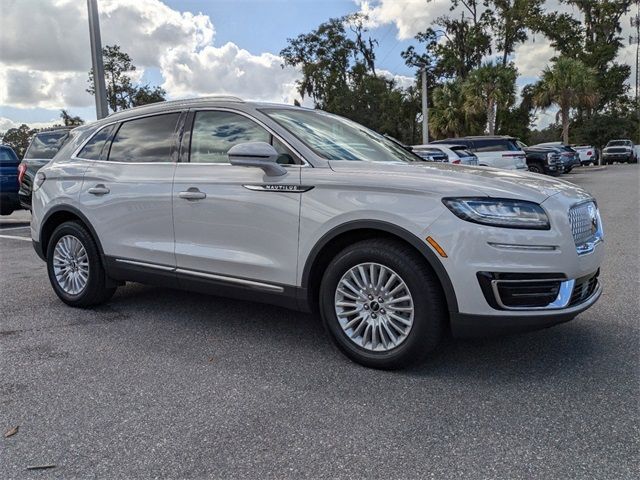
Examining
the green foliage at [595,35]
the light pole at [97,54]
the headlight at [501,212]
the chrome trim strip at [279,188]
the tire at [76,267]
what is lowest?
the tire at [76,267]

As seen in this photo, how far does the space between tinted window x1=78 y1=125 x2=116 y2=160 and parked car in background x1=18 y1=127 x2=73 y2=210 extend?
227 inches

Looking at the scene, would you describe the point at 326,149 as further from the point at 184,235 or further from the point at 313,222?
the point at 184,235

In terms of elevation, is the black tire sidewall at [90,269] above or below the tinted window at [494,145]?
below

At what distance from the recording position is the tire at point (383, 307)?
327 cm

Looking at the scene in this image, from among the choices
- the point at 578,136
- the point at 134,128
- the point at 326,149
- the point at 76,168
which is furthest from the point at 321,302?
the point at 578,136

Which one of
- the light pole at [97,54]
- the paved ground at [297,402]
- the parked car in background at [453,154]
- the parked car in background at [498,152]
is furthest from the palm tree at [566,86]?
the paved ground at [297,402]

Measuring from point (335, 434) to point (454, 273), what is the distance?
1.09 m

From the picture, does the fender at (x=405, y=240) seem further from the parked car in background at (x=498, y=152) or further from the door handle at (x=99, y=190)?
the parked car in background at (x=498, y=152)

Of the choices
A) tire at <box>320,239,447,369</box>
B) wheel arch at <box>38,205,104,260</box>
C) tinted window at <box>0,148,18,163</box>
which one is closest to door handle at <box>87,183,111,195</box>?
wheel arch at <box>38,205,104,260</box>

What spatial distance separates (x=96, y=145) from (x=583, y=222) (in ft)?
13.1

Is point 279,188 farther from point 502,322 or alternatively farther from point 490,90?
point 490,90

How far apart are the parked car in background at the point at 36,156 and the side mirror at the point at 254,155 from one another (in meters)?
7.81

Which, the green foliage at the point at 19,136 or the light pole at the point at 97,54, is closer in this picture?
the light pole at the point at 97,54

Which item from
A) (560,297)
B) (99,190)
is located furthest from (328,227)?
(99,190)
